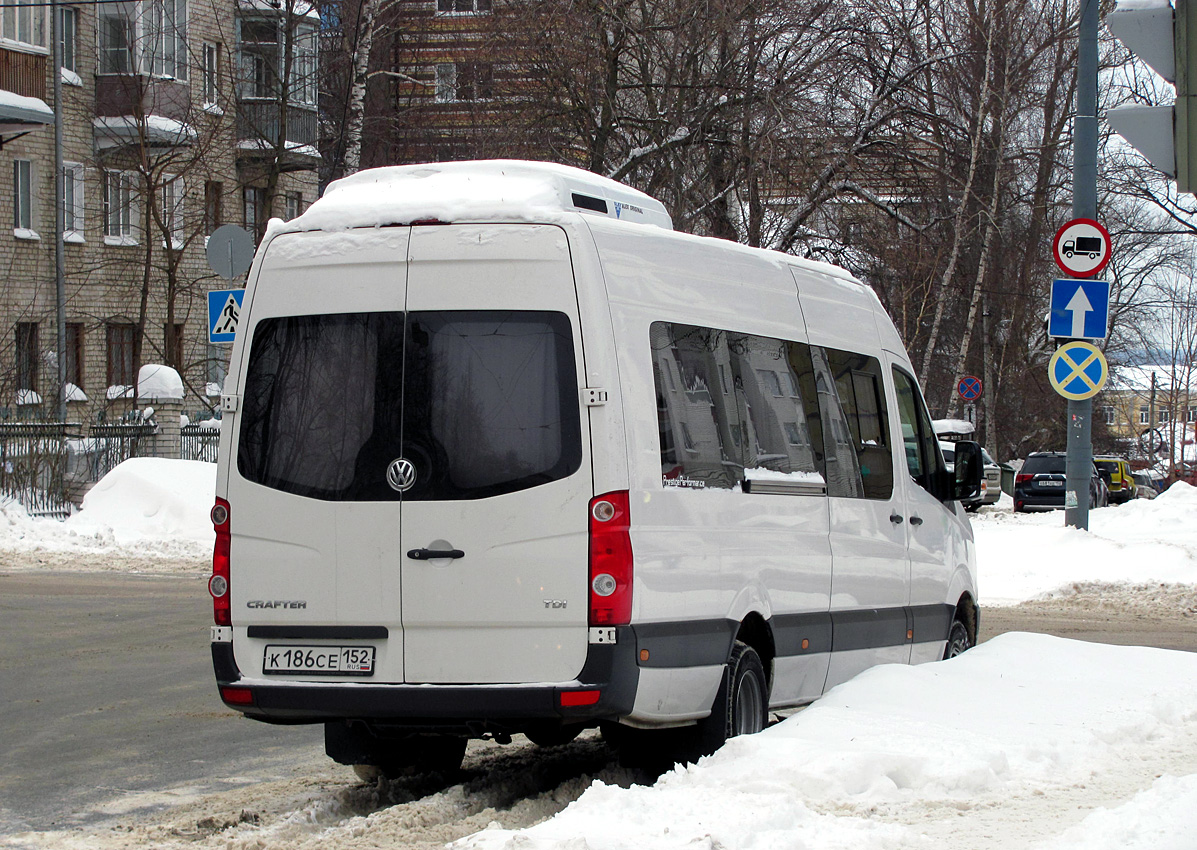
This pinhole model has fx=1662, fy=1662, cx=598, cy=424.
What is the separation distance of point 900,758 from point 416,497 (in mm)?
2076

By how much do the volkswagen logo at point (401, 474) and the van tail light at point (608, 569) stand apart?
2.37ft

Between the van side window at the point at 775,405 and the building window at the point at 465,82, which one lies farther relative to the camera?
the building window at the point at 465,82

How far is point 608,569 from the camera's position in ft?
20.3

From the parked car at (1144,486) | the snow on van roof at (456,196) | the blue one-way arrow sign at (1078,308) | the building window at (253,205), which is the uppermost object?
the building window at (253,205)

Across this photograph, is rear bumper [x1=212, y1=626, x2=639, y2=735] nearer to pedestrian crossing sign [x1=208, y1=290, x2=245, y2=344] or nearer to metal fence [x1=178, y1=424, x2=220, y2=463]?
pedestrian crossing sign [x1=208, y1=290, x2=245, y2=344]

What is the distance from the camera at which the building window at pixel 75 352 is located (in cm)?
3984

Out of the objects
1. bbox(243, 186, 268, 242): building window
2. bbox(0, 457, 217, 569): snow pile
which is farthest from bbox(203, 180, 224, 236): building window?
bbox(0, 457, 217, 569): snow pile

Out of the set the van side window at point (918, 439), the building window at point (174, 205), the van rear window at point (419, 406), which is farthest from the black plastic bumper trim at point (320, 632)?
the building window at point (174, 205)

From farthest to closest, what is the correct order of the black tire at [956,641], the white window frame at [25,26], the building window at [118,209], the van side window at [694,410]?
the building window at [118,209], the white window frame at [25,26], the black tire at [956,641], the van side window at [694,410]

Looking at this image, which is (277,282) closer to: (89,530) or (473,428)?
(473,428)

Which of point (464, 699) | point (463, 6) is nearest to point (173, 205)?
point (463, 6)

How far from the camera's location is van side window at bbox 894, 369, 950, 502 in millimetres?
9266

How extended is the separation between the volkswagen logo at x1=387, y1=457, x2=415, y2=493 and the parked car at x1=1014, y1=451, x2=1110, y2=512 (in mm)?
33104

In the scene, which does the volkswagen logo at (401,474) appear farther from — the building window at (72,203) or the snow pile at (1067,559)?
the building window at (72,203)
